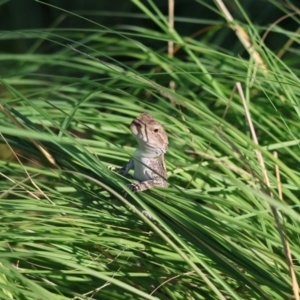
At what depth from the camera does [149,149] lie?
3398 mm

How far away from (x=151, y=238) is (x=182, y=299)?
27cm

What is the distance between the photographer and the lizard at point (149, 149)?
3.26 m

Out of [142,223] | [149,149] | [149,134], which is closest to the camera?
[142,223]

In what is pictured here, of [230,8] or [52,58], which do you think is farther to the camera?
[230,8]

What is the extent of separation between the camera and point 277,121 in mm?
3912

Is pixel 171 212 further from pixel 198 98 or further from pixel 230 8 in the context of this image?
pixel 230 8

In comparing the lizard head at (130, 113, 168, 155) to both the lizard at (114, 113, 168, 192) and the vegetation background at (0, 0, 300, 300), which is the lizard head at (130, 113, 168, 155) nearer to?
the lizard at (114, 113, 168, 192)

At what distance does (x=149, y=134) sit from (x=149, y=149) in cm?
12

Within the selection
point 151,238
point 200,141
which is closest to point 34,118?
point 200,141

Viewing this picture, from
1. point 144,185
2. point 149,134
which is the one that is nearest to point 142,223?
point 144,185

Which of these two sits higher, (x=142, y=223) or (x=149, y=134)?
(x=149, y=134)

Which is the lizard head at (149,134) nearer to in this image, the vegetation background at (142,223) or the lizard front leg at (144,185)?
the vegetation background at (142,223)

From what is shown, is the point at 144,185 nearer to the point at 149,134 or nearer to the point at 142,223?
the point at 142,223

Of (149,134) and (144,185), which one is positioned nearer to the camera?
(144,185)
